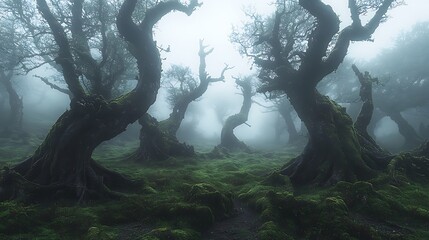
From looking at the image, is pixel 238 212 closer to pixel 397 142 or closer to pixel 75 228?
pixel 75 228

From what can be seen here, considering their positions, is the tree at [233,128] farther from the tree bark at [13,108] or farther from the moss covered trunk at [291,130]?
the tree bark at [13,108]

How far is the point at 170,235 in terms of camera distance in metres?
8.93

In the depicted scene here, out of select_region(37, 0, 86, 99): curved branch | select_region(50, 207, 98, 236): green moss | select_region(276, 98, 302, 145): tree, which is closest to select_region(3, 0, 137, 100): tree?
select_region(37, 0, 86, 99): curved branch

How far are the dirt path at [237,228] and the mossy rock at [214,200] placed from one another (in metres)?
0.33

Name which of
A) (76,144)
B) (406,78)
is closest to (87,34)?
(76,144)

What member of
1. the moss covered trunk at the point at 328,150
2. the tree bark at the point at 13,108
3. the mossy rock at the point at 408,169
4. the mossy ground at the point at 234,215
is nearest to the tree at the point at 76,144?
the mossy ground at the point at 234,215

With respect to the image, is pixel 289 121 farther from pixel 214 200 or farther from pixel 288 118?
pixel 214 200

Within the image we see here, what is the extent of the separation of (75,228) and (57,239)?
1011 millimetres

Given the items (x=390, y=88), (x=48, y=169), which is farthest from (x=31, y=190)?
(x=390, y=88)

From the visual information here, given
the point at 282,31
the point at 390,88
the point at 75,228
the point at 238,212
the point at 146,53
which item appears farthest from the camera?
the point at 390,88

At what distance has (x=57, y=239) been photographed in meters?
8.84

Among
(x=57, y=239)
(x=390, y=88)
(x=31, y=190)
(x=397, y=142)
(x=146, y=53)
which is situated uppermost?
(x=390, y=88)

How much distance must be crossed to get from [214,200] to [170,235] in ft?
10.3

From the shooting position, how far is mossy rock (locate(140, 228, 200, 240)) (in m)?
8.71
